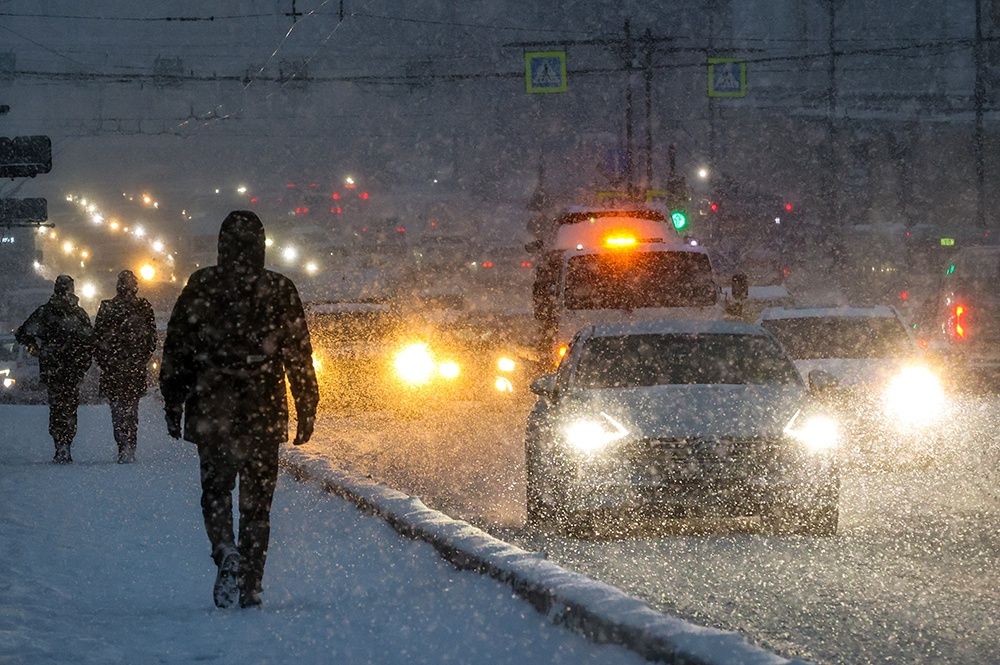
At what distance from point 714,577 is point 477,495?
4590 millimetres

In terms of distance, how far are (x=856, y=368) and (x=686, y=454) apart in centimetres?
524

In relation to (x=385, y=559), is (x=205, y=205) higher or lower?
higher

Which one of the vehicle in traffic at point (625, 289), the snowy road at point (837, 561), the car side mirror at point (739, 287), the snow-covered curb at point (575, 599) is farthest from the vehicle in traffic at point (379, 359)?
the snow-covered curb at point (575, 599)

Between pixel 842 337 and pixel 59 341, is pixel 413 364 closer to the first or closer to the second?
pixel 59 341

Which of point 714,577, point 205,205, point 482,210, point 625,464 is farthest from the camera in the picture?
point 482,210

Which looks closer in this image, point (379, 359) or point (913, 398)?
point (913, 398)

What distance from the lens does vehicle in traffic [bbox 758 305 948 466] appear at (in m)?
14.4

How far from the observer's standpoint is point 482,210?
97688 millimetres

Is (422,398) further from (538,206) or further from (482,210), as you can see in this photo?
(482,210)

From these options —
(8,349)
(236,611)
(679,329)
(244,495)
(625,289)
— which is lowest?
(236,611)

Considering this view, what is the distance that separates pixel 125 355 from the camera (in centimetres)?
1539

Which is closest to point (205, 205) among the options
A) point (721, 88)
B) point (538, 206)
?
point (538, 206)

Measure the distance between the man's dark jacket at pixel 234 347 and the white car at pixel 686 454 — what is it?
3.16 metres

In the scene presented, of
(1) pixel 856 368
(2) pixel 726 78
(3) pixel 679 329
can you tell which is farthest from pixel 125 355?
(2) pixel 726 78
